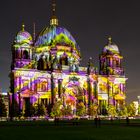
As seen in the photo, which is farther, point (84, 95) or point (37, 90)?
point (84, 95)

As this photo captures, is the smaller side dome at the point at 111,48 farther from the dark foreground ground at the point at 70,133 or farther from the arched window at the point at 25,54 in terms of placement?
the dark foreground ground at the point at 70,133

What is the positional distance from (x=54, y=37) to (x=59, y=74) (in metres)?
16.4

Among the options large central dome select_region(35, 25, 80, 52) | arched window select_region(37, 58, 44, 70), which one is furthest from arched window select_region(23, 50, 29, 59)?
large central dome select_region(35, 25, 80, 52)

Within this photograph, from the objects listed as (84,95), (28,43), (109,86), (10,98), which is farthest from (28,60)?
(109,86)

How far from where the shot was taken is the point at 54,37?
124312 millimetres

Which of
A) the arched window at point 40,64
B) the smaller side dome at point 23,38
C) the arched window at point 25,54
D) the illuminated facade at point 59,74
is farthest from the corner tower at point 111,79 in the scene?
the smaller side dome at point 23,38

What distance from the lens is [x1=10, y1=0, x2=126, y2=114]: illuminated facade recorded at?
349 feet

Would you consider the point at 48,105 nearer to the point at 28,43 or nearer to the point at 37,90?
the point at 37,90

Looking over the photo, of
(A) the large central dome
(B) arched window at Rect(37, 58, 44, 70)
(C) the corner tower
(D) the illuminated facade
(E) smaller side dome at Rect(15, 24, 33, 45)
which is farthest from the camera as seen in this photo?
(A) the large central dome

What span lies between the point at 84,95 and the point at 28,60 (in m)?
19.4

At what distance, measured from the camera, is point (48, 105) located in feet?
358

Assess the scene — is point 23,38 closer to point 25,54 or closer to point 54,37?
point 25,54

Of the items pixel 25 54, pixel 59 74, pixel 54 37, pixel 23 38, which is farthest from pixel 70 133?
pixel 54 37

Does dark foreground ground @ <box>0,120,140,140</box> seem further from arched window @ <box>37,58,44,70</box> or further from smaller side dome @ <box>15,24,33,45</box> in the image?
arched window @ <box>37,58,44,70</box>
